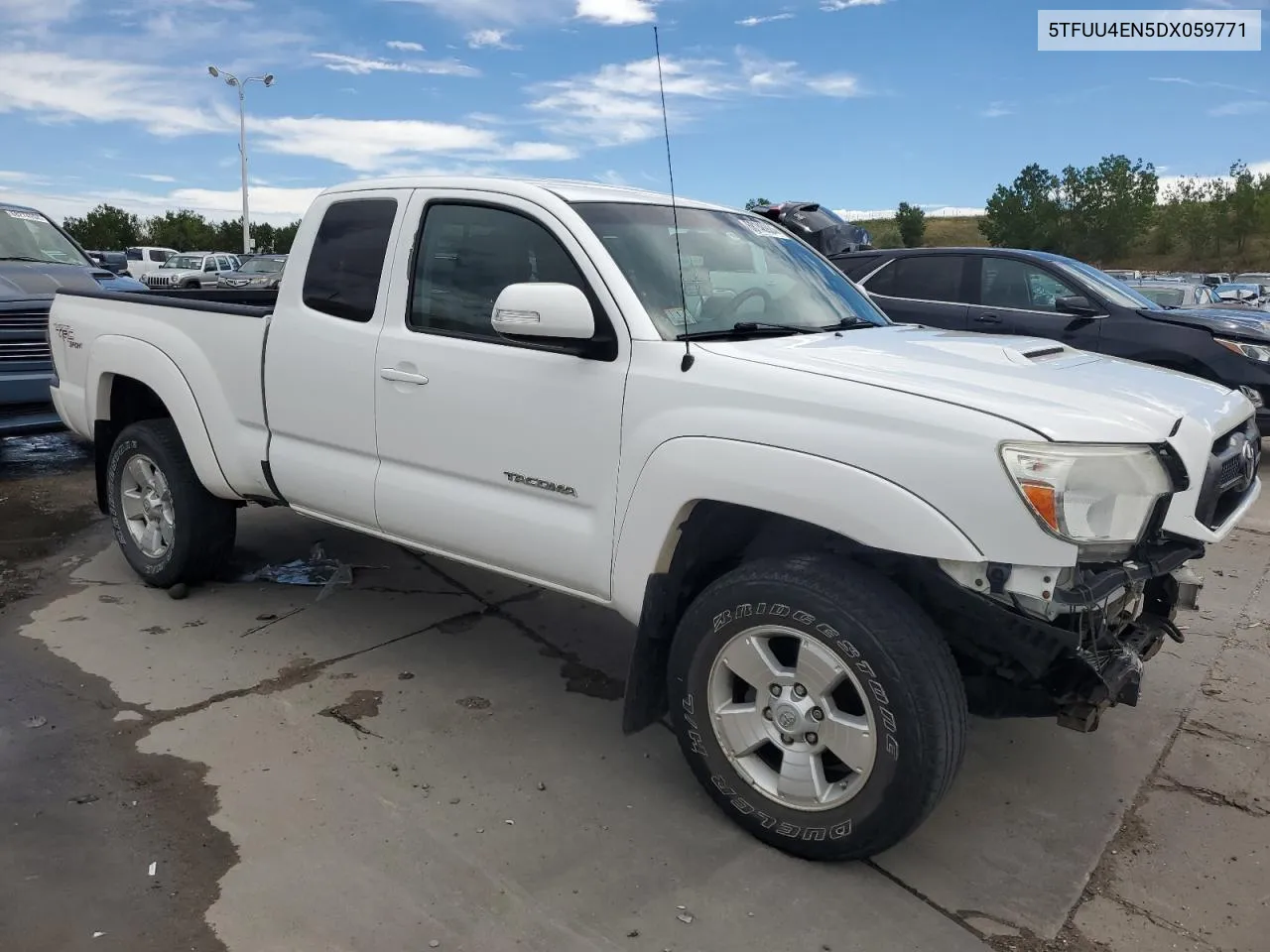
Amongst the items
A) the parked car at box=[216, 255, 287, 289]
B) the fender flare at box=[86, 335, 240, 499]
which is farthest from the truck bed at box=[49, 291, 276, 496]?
the parked car at box=[216, 255, 287, 289]

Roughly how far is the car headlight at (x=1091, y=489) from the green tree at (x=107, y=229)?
76927 millimetres

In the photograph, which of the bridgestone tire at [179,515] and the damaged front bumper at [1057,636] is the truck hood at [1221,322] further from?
the bridgestone tire at [179,515]

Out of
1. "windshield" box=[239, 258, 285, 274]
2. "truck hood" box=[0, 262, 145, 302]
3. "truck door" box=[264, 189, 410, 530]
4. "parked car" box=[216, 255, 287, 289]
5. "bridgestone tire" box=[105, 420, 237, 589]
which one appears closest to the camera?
"truck door" box=[264, 189, 410, 530]

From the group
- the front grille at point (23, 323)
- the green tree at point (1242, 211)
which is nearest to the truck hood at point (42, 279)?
the front grille at point (23, 323)

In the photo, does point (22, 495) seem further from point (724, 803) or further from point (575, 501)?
point (724, 803)

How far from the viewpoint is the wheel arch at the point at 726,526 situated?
2553 mm

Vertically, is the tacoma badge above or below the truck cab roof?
below

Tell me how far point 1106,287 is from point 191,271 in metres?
31.7

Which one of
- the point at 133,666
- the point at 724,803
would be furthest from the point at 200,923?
the point at 133,666

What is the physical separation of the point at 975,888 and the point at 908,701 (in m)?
0.68

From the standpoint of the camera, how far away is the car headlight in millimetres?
2422

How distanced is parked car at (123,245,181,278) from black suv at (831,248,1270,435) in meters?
32.9

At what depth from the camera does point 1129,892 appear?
2.83m

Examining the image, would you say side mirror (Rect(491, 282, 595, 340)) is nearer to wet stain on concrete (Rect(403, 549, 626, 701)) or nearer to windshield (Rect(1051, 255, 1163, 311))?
wet stain on concrete (Rect(403, 549, 626, 701))
